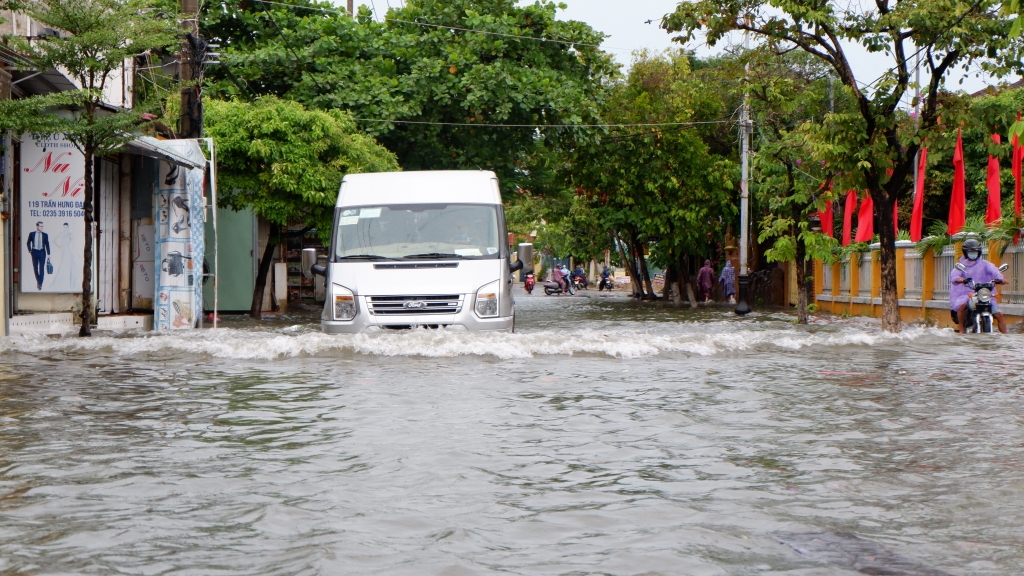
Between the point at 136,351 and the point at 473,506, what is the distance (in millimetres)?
9796

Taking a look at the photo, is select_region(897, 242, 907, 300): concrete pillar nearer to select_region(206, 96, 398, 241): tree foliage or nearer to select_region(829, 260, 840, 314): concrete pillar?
select_region(829, 260, 840, 314): concrete pillar

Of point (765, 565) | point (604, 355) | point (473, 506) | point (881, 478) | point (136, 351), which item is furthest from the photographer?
point (136, 351)

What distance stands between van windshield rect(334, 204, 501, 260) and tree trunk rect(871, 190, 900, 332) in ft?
24.5

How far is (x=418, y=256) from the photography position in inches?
534

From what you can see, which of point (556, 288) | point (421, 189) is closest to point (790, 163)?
point (421, 189)

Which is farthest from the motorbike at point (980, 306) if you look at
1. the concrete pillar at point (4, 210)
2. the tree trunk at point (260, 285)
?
the tree trunk at point (260, 285)

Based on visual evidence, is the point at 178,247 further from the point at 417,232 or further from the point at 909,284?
the point at 909,284

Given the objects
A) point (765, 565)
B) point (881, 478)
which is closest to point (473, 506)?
point (765, 565)

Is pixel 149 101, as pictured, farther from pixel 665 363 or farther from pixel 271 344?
pixel 665 363

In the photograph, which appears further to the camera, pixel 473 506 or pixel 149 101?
pixel 149 101

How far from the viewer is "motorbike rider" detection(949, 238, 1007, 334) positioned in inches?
639

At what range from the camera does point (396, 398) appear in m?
8.84

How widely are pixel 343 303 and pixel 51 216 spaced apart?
20.0 ft

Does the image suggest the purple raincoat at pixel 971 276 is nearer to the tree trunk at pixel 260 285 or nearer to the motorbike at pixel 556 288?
the tree trunk at pixel 260 285
